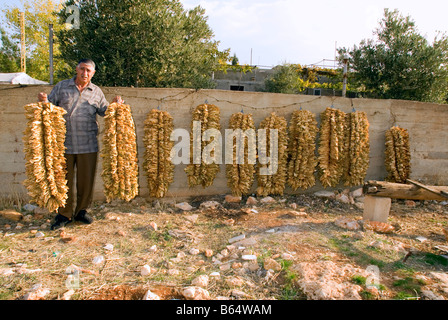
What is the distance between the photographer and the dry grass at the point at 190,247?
3.05 metres


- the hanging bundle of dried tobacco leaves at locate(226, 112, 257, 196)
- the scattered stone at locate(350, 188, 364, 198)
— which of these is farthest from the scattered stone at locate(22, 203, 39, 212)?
the scattered stone at locate(350, 188, 364, 198)

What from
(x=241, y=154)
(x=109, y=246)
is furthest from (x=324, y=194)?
(x=109, y=246)

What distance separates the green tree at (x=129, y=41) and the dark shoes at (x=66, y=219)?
583 centimetres

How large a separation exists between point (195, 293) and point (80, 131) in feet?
9.69

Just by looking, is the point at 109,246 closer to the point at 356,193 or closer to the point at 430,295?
the point at 430,295

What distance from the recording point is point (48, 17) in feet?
82.2

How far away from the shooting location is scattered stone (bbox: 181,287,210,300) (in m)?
2.84

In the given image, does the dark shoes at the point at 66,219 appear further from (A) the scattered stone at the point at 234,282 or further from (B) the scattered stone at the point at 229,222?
(A) the scattered stone at the point at 234,282

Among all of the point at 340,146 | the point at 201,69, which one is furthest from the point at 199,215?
the point at 201,69

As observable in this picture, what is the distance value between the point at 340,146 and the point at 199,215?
3226 mm

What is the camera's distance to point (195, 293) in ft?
9.40

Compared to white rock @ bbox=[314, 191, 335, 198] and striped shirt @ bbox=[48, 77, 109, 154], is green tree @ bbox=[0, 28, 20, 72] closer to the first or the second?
striped shirt @ bbox=[48, 77, 109, 154]
